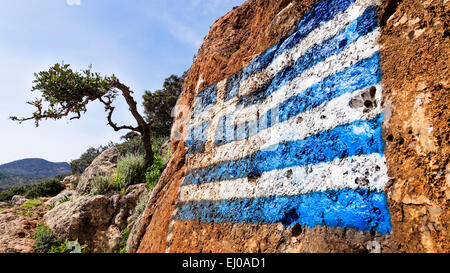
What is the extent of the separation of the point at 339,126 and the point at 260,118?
73cm

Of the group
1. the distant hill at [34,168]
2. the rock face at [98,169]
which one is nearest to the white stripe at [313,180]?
the rock face at [98,169]

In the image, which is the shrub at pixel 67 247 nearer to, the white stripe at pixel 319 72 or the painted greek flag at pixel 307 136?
the painted greek flag at pixel 307 136

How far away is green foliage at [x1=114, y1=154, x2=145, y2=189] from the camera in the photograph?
6435 mm

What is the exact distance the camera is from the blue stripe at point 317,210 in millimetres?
1184

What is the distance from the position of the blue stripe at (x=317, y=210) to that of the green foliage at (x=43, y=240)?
4280mm

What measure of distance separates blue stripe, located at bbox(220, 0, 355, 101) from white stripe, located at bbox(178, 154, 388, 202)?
99 centimetres

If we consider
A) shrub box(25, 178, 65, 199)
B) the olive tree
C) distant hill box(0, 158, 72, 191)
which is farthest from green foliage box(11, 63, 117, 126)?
distant hill box(0, 158, 72, 191)

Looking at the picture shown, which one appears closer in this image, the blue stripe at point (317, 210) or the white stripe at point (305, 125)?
the blue stripe at point (317, 210)

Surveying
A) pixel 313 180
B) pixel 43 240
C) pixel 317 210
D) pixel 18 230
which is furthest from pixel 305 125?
pixel 18 230

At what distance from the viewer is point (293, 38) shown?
2.03 m

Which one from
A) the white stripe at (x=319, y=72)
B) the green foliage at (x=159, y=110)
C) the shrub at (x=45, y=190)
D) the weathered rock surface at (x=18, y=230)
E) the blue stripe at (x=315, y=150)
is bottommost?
the weathered rock surface at (x=18, y=230)

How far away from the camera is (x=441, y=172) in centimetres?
99
